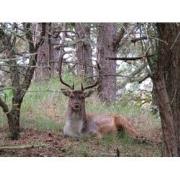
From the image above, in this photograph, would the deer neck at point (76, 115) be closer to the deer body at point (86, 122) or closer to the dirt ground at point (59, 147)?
the deer body at point (86, 122)

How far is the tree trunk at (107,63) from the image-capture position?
484 cm

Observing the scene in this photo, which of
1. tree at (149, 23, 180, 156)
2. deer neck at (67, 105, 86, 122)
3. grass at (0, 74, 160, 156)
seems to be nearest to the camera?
tree at (149, 23, 180, 156)

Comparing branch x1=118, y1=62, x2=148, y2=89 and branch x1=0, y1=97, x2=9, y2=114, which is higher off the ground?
branch x1=118, y1=62, x2=148, y2=89

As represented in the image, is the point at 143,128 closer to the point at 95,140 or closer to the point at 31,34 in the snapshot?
the point at 95,140

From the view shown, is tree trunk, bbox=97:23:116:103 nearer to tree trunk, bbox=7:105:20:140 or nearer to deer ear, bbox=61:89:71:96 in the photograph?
deer ear, bbox=61:89:71:96

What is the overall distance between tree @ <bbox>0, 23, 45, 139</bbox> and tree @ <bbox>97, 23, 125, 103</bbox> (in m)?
0.31

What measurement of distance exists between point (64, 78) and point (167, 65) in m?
0.52

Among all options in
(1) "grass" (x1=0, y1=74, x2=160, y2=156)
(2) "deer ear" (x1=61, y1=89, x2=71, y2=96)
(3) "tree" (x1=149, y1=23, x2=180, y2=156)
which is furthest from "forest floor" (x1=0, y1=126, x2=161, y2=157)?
(2) "deer ear" (x1=61, y1=89, x2=71, y2=96)

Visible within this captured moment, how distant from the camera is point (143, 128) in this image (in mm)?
4871

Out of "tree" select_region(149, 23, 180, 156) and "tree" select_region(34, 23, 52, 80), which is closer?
"tree" select_region(149, 23, 180, 156)

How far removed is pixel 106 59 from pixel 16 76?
1.50 feet

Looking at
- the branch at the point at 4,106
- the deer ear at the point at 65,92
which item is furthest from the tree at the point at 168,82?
the branch at the point at 4,106

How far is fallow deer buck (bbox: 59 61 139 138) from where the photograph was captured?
487 centimetres
